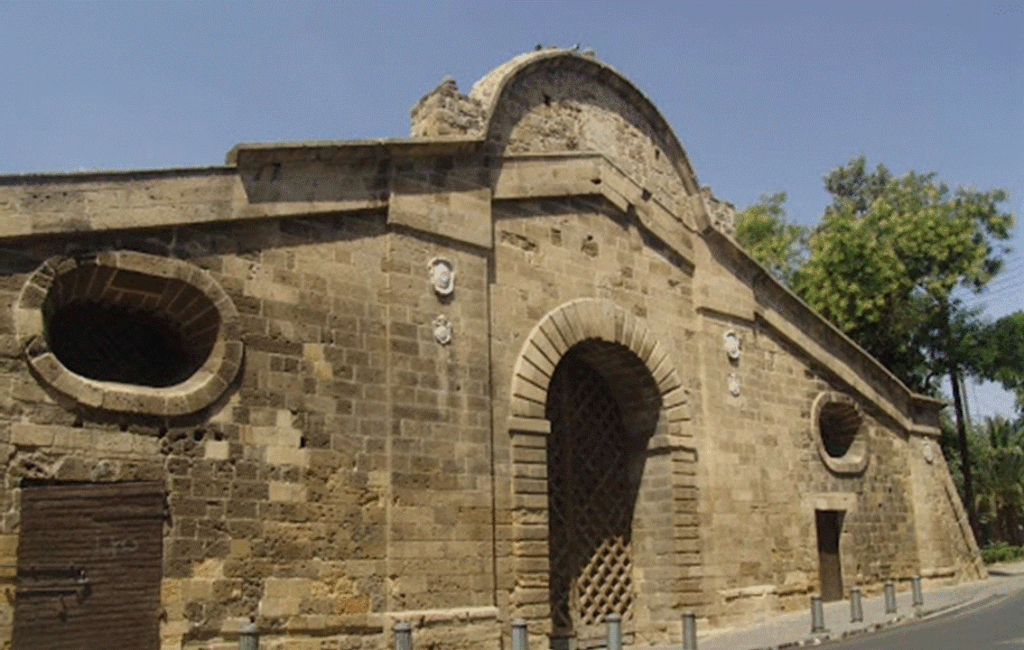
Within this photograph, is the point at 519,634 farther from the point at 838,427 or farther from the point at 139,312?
the point at 838,427

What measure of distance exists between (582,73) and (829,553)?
31.7 ft

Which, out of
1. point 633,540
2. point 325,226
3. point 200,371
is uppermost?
point 325,226

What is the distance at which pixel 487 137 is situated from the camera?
13.7 metres

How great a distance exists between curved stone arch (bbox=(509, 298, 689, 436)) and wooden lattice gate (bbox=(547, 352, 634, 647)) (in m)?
0.83

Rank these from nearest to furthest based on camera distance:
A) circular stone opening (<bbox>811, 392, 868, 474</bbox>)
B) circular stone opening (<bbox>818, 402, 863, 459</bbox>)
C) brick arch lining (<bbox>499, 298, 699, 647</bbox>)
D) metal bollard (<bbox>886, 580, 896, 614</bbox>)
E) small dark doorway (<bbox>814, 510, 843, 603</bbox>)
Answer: brick arch lining (<bbox>499, 298, 699, 647</bbox>) < metal bollard (<bbox>886, 580, 896, 614</bbox>) < small dark doorway (<bbox>814, 510, 843, 603</bbox>) < circular stone opening (<bbox>811, 392, 868, 474</bbox>) < circular stone opening (<bbox>818, 402, 863, 459</bbox>)

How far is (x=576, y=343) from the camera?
46.6 feet

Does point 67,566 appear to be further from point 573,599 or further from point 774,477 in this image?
point 774,477

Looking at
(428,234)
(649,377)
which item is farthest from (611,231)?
(428,234)

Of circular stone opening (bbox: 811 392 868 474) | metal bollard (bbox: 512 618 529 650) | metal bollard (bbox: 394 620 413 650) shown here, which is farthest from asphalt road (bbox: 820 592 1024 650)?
metal bollard (bbox: 394 620 413 650)

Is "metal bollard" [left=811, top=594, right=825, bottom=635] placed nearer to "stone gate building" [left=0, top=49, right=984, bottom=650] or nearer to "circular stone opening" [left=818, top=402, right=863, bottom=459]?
"stone gate building" [left=0, top=49, right=984, bottom=650]

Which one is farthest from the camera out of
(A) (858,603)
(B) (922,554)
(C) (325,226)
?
(B) (922,554)

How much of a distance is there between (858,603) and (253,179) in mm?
10645

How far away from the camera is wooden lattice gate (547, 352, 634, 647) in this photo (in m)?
14.3

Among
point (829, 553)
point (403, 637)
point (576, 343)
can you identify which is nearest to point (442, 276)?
point (576, 343)
